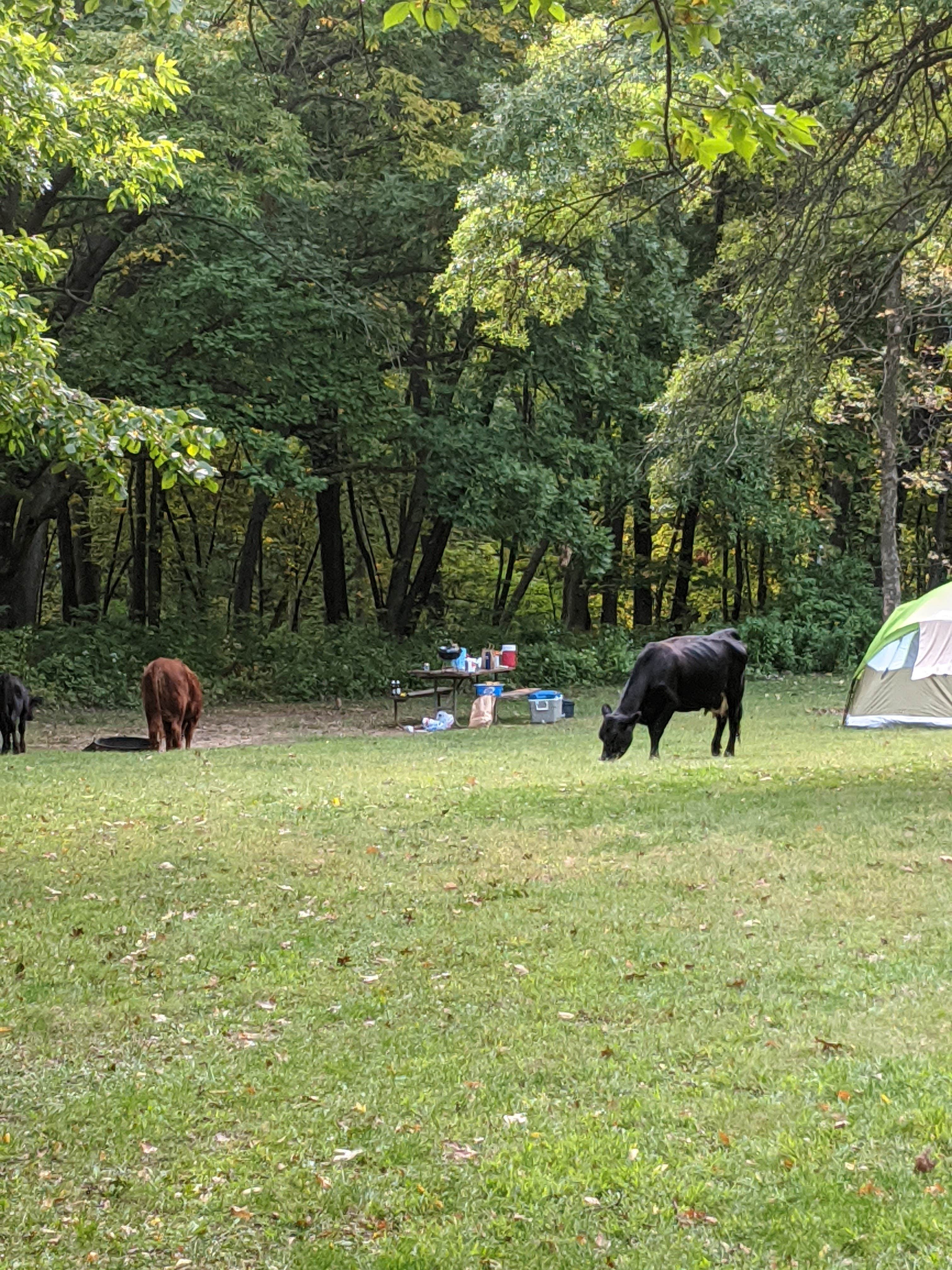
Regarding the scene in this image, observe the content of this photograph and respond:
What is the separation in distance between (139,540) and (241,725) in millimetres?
10129

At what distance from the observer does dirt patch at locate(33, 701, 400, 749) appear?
19.1 metres

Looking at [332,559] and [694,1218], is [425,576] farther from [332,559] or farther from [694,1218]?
[694,1218]

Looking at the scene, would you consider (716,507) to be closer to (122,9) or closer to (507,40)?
(507,40)

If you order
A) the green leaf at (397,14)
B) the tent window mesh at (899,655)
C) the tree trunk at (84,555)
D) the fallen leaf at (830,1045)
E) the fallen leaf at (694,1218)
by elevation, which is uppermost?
the tree trunk at (84,555)

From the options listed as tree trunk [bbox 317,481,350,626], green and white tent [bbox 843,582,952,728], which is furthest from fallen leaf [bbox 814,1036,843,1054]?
tree trunk [bbox 317,481,350,626]

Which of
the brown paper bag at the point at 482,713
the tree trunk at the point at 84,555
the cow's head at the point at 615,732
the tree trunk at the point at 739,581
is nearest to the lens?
the cow's head at the point at 615,732

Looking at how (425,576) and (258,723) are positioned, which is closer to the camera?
(258,723)

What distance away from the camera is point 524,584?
104ft

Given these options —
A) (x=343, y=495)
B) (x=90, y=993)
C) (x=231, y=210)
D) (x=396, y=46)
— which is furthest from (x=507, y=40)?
(x=90, y=993)

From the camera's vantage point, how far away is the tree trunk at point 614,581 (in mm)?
33469

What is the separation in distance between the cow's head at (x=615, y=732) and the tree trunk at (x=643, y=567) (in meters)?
17.5

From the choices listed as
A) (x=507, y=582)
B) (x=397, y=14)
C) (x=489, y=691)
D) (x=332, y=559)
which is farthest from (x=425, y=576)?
(x=397, y=14)

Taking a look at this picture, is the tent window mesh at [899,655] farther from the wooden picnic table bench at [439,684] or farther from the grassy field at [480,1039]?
the grassy field at [480,1039]

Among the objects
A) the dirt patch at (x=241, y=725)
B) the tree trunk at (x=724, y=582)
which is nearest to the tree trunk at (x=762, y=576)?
the tree trunk at (x=724, y=582)
